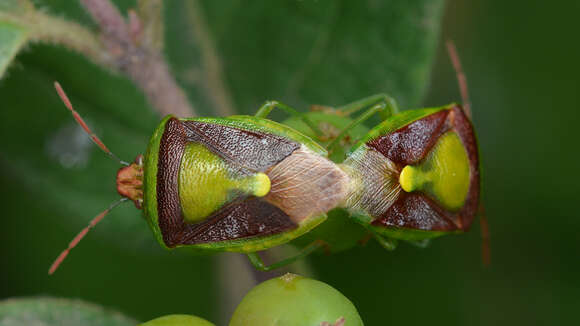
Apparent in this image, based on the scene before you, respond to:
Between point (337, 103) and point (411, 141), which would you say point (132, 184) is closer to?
point (411, 141)

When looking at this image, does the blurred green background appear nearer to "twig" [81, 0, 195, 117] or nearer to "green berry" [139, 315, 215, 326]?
"twig" [81, 0, 195, 117]

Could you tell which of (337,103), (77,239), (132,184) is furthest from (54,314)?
(337,103)

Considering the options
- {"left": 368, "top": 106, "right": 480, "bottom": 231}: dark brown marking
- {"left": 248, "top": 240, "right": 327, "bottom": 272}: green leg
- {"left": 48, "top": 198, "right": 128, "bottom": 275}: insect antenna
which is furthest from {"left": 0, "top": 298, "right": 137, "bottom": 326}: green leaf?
{"left": 368, "top": 106, "right": 480, "bottom": 231}: dark brown marking

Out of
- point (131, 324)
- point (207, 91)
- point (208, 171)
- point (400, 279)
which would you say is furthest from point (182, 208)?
point (400, 279)

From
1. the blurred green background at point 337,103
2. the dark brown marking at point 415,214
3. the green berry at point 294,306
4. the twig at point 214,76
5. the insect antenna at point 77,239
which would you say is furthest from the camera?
the twig at point 214,76

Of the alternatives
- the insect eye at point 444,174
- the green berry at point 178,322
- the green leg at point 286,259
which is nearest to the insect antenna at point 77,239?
the green leg at point 286,259

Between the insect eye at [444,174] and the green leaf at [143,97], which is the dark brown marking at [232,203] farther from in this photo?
the green leaf at [143,97]
